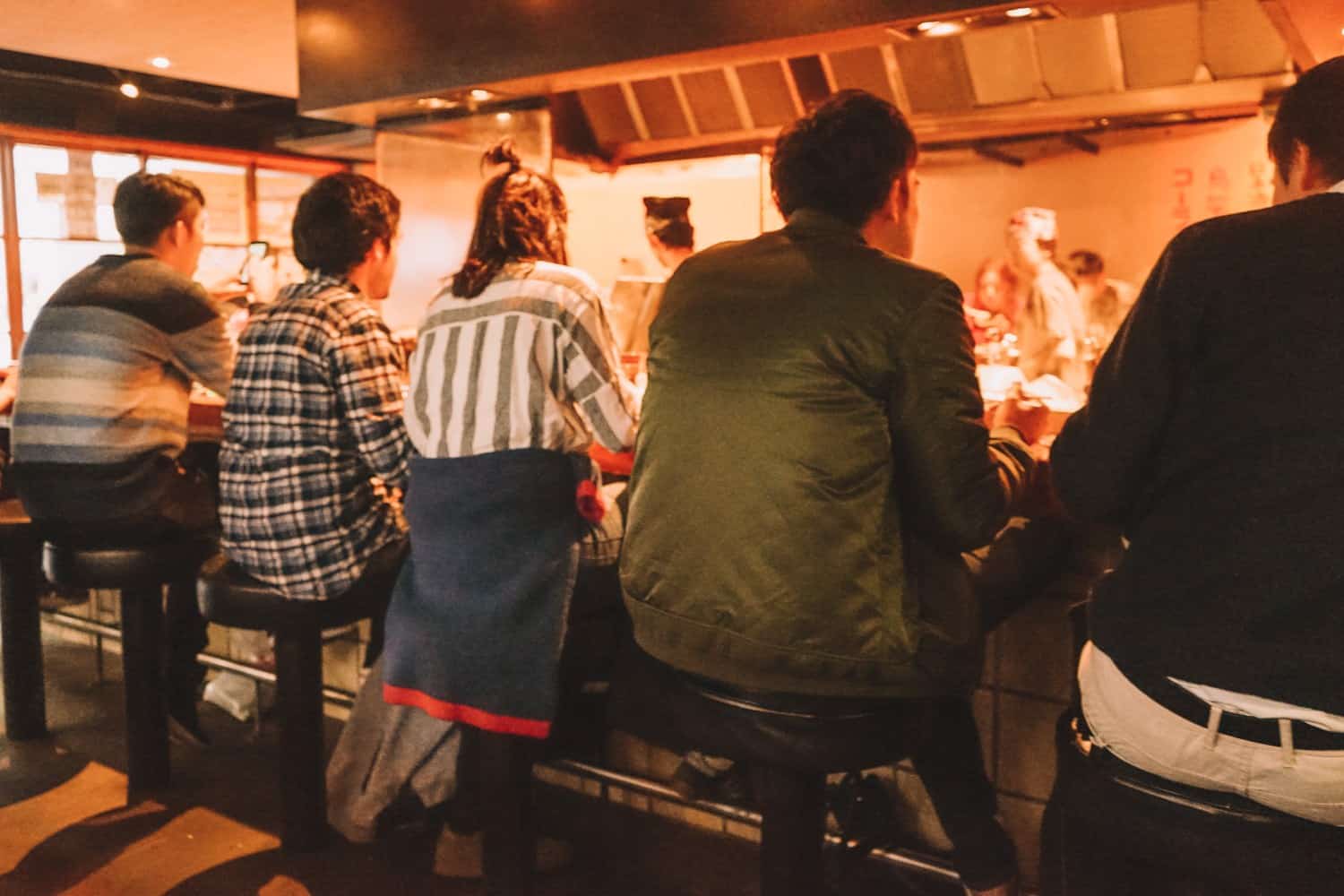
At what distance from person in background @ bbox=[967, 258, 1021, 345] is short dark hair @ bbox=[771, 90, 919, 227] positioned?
1.54 m

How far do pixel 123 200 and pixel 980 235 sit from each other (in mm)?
3510

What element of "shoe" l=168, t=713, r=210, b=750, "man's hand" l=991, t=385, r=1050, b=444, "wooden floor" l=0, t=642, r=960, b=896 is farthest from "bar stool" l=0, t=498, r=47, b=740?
"man's hand" l=991, t=385, r=1050, b=444

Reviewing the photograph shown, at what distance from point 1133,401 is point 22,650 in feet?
11.1

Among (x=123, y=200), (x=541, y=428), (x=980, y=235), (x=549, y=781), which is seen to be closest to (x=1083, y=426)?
(x=541, y=428)

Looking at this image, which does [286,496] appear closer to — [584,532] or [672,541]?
[584,532]

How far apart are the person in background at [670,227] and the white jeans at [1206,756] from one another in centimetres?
272

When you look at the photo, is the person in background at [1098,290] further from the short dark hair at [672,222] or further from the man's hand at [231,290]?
the man's hand at [231,290]

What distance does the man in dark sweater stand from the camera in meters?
1.25

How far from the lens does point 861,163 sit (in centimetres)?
170

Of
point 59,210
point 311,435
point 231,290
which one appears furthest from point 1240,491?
point 59,210

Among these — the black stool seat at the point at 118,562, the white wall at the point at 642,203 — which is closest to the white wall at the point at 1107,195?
the white wall at the point at 642,203

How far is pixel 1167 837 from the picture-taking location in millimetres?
1355

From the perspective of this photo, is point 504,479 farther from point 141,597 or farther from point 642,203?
point 642,203

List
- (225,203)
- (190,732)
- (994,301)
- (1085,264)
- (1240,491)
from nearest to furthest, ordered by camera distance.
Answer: (1240,491)
(190,732)
(994,301)
(1085,264)
(225,203)
